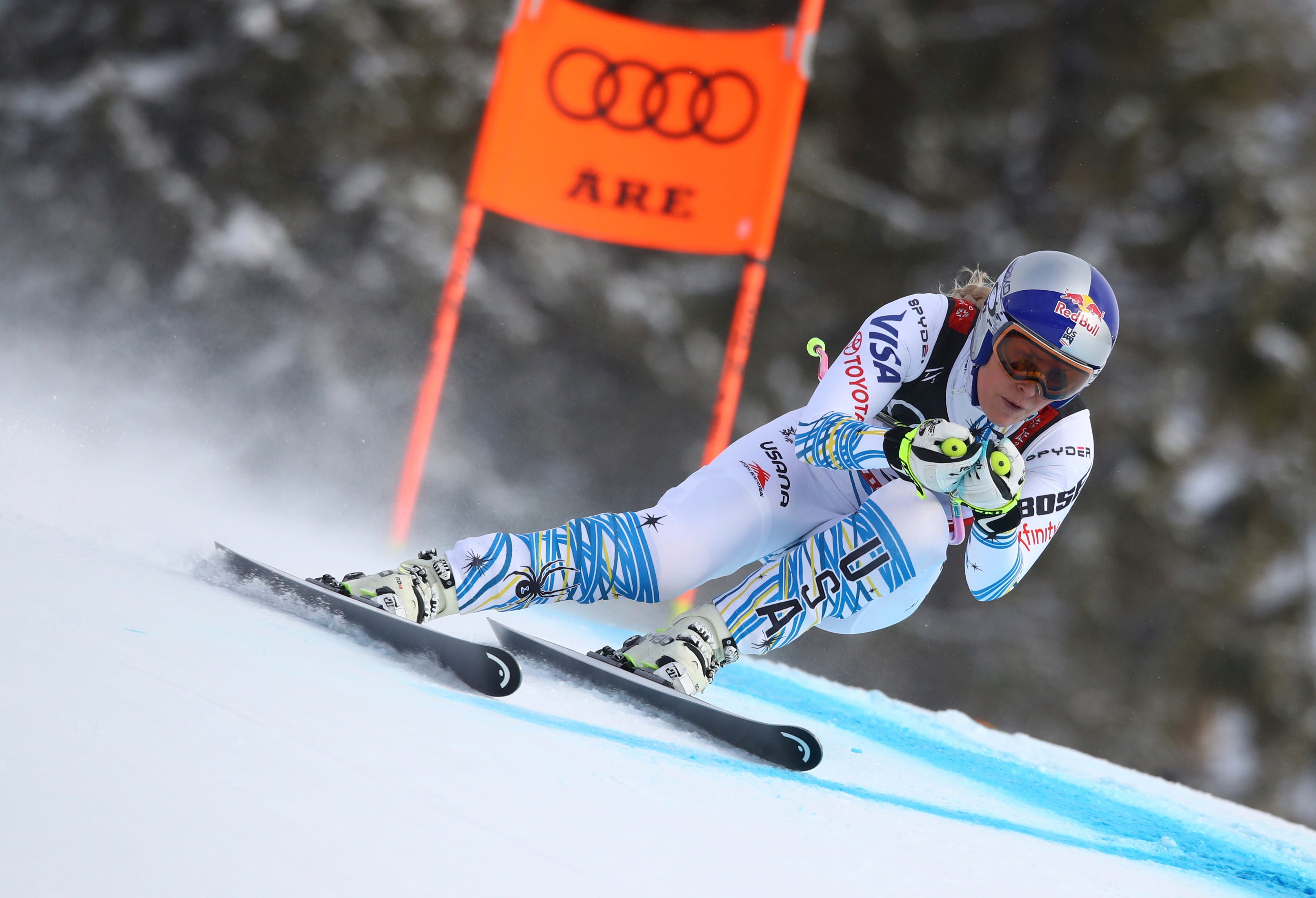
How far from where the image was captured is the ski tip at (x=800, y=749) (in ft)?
5.35

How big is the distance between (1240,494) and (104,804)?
568 centimetres

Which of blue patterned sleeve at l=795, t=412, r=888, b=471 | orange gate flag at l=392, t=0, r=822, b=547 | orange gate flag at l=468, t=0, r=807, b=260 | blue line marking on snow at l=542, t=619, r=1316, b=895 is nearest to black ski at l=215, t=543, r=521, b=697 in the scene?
blue line marking on snow at l=542, t=619, r=1316, b=895

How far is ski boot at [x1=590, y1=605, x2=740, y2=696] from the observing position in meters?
1.88

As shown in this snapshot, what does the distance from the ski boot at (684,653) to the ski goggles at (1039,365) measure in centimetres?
75

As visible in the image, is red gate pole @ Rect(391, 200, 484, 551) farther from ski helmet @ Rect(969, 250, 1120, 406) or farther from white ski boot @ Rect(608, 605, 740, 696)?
ski helmet @ Rect(969, 250, 1120, 406)

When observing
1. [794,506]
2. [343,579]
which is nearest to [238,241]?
[343,579]

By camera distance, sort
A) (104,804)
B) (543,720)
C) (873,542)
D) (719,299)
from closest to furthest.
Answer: (104,804), (543,720), (873,542), (719,299)

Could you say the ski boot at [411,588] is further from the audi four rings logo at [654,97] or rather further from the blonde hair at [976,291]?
the audi four rings logo at [654,97]

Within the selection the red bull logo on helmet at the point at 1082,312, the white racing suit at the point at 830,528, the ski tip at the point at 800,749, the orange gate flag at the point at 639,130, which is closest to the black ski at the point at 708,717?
the ski tip at the point at 800,749

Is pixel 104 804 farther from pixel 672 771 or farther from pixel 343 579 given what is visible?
pixel 343 579

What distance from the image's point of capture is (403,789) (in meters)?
0.99

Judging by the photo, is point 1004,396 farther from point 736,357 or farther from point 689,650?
point 736,357

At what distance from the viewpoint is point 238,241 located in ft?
15.8

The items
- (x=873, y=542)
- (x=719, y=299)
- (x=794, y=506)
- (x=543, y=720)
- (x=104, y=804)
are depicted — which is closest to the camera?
(x=104, y=804)
